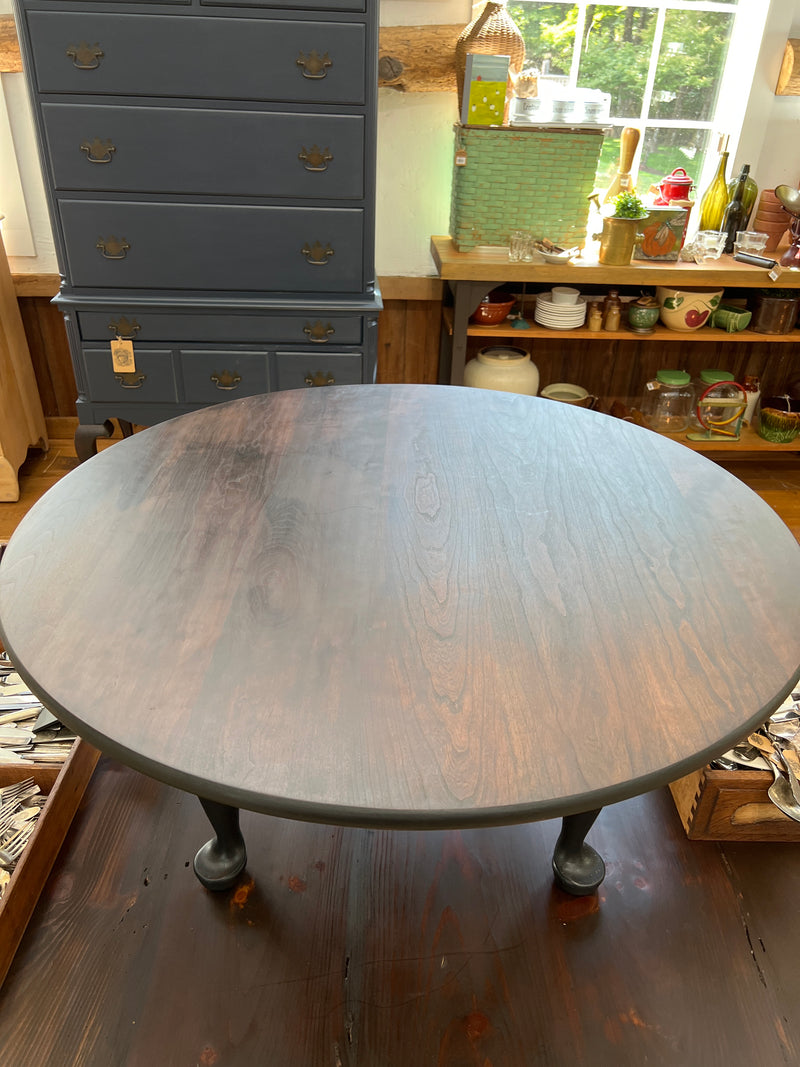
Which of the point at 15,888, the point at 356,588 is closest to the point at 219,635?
the point at 356,588

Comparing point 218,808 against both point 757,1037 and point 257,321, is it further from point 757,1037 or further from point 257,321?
point 257,321

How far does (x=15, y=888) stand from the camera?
4.21 ft

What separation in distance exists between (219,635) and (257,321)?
1.65 metres

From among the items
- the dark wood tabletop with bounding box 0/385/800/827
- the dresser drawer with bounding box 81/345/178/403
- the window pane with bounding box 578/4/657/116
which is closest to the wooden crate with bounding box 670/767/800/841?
the dark wood tabletop with bounding box 0/385/800/827

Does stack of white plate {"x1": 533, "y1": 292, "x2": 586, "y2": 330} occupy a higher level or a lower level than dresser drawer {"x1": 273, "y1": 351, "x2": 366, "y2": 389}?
higher

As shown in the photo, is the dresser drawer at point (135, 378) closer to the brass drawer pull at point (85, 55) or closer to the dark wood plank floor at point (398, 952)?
the brass drawer pull at point (85, 55)

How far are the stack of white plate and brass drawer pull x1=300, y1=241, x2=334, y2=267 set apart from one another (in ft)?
2.79

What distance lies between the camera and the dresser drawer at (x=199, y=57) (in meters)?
2.03

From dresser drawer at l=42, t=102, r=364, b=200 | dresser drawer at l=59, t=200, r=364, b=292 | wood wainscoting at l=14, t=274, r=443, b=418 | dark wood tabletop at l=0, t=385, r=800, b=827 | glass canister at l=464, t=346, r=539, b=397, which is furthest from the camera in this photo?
wood wainscoting at l=14, t=274, r=443, b=418

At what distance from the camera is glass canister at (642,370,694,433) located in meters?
3.05

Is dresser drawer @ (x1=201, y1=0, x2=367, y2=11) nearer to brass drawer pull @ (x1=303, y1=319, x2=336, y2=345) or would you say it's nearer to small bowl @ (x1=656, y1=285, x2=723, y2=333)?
brass drawer pull @ (x1=303, y1=319, x2=336, y2=345)

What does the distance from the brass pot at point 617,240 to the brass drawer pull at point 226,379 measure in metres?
1.26

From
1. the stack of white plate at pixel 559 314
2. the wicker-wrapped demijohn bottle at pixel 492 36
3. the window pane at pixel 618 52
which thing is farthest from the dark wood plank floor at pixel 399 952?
the window pane at pixel 618 52

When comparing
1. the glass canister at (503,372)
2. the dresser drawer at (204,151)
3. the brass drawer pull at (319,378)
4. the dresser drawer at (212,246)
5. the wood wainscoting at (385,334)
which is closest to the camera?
the dresser drawer at (204,151)
